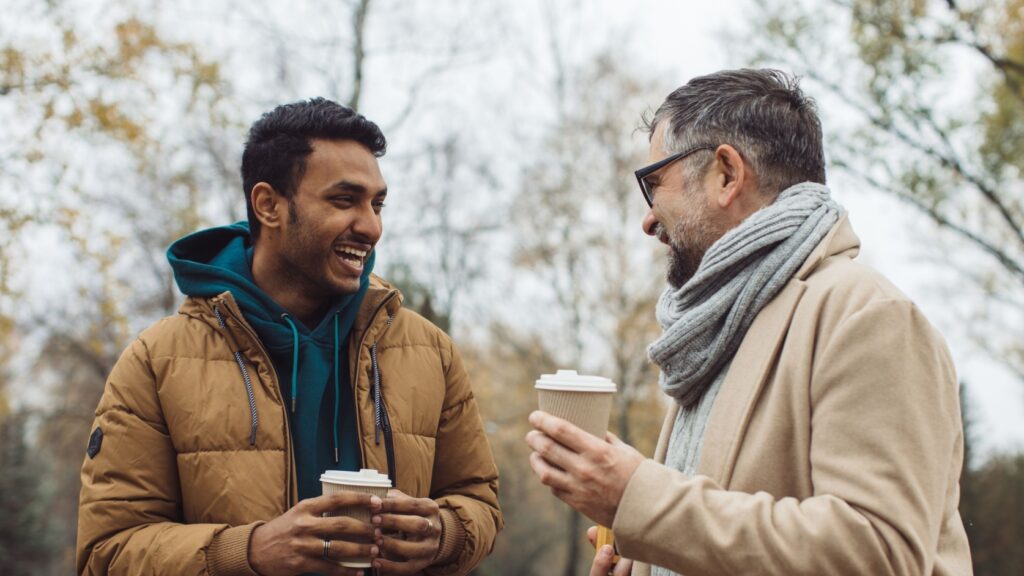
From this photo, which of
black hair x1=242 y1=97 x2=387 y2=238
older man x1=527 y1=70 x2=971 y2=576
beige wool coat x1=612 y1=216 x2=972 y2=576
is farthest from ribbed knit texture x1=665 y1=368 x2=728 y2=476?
black hair x1=242 y1=97 x2=387 y2=238

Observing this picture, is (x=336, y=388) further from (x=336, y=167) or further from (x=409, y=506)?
(x=336, y=167)

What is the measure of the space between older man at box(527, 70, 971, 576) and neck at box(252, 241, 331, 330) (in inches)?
53.0

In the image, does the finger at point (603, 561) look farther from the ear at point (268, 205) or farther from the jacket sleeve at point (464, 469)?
the ear at point (268, 205)

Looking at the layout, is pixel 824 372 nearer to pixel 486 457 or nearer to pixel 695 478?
pixel 695 478

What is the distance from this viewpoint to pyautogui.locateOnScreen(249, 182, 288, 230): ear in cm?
324

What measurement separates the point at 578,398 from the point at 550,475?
190 mm

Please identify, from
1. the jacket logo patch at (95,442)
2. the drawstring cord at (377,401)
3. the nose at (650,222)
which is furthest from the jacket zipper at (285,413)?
the nose at (650,222)

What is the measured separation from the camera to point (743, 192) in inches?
95.9

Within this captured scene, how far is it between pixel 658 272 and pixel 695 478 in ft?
66.9

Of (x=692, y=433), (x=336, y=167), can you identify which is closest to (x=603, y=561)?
(x=692, y=433)

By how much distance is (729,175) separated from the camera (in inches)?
96.7

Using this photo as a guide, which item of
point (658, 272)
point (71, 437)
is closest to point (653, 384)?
point (658, 272)

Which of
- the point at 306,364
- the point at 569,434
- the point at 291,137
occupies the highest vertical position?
the point at 291,137

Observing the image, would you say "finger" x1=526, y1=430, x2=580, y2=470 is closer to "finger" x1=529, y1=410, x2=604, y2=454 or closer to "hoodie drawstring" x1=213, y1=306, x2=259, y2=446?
"finger" x1=529, y1=410, x2=604, y2=454
